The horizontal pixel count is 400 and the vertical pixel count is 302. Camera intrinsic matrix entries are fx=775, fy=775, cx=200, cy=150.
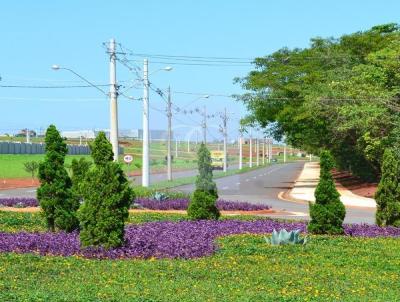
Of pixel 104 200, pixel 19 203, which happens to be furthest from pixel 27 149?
pixel 104 200

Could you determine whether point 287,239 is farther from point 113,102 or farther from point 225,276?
point 113,102

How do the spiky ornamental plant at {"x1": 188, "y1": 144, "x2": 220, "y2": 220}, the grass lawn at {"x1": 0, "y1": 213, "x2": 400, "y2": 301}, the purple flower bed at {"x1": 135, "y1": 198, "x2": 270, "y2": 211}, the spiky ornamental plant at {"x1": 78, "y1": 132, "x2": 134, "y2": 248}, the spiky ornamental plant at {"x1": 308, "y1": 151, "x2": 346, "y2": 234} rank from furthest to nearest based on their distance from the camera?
the purple flower bed at {"x1": 135, "y1": 198, "x2": 270, "y2": 211}
the spiky ornamental plant at {"x1": 188, "y1": 144, "x2": 220, "y2": 220}
the spiky ornamental plant at {"x1": 308, "y1": 151, "x2": 346, "y2": 234}
the spiky ornamental plant at {"x1": 78, "y1": 132, "x2": 134, "y2": 248}
the grass lawn at {"x1": 0, "y1": 213, "x2": 400, "y2": 301}

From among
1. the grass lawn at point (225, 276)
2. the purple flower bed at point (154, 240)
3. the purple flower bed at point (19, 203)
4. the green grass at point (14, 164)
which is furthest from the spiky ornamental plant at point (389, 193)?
the green grass at point (14, 164)

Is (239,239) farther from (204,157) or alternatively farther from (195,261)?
(204,157)

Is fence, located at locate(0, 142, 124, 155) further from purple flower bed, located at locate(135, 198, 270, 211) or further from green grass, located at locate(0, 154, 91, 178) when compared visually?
purple flower bed, located at locate(135, 198, 270, 211)

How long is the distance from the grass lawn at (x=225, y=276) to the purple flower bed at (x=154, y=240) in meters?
0.50

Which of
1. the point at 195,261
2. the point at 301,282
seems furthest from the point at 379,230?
the point at 301,282

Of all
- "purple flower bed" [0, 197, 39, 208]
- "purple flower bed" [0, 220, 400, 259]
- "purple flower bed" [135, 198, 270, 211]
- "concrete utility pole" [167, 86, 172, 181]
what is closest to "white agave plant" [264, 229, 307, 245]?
"purple flower bed" [0, 220, 400, 259]

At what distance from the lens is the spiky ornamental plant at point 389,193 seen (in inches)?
771

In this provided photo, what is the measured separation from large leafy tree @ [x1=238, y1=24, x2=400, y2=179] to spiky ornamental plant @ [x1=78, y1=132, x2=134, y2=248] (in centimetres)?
2522

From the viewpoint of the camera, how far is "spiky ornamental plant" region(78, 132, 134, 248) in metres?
14.2

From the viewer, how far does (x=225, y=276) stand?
1154 centimetres

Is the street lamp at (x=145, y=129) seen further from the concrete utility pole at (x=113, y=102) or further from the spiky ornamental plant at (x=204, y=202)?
the spiky ornamental plant at (x=204, y=202)

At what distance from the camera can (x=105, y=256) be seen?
45.1 feet
